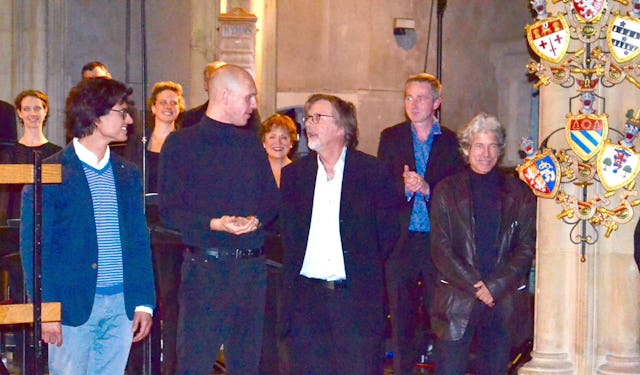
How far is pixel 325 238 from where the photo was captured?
560 centimetres

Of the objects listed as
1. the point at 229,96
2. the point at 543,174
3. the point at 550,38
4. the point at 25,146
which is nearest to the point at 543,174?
the point at 543,174

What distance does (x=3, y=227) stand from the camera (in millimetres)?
6746

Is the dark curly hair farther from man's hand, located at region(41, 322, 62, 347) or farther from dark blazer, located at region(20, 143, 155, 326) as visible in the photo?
man's hand, located at region(41, 322, 62, 347)

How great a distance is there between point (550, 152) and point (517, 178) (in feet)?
0.86

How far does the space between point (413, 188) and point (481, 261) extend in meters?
0.66

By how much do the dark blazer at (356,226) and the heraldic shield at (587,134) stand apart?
1.14m

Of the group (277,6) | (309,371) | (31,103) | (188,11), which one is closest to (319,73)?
(277,6)

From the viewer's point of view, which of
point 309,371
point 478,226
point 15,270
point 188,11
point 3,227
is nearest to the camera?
point 309,371

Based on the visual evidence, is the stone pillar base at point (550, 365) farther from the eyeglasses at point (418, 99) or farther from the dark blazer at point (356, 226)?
the eyeglasses at point (418, 99)

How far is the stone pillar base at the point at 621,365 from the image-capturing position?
247 inches

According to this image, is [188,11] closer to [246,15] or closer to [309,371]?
[246,15]

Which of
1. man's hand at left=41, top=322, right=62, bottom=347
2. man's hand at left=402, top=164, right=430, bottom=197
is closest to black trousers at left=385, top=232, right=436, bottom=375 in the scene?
man's hand at left=402, top=164, right=430, bottom=197

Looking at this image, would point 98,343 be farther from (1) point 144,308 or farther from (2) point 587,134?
(2) point 587,134

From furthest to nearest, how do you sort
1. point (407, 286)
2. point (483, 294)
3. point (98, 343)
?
1. point (407, 286)
2. point (483, 294)
3. point (98, 343)
